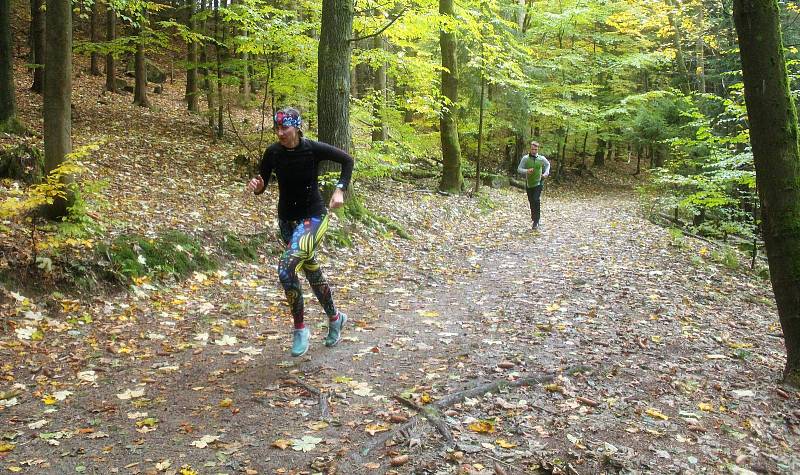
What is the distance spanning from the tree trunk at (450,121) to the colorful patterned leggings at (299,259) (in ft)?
36.4

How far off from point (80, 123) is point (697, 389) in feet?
50.2

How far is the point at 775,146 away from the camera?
4.42 metres

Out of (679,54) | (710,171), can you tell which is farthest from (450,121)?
(679,54)

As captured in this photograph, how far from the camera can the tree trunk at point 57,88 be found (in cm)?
628

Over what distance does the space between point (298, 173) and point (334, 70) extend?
467cm

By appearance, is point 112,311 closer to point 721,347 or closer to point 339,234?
point 339,234

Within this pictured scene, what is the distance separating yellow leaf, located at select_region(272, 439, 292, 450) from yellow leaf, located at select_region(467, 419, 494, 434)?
1.24 meters

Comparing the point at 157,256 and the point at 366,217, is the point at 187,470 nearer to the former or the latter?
the point at 157,256

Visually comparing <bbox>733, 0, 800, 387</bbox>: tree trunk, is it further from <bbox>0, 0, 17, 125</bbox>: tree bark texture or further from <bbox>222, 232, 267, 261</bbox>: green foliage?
<bbox>0, 0, 17, 125</bbox>: tree bark texture

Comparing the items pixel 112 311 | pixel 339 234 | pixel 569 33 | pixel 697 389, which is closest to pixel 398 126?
pixel 339 234

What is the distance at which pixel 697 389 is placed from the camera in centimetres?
445

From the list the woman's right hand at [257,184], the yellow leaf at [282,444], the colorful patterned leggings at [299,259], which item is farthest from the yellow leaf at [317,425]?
the woman's right hand at [257,184]

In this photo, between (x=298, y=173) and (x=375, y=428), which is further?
(x=298, y=173)

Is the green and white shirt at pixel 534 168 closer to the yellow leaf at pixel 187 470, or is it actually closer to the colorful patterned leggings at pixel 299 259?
the colorful patterned leggings at pixel 299 259
